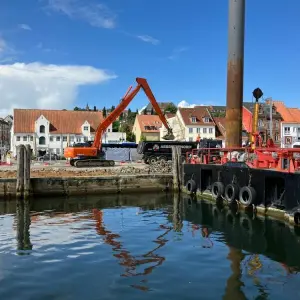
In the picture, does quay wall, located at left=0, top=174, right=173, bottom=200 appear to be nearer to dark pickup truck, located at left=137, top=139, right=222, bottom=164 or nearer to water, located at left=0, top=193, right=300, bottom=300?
water, located at left=0, top=193, right=300, bottom=300

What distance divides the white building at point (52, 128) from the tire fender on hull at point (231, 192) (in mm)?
54091

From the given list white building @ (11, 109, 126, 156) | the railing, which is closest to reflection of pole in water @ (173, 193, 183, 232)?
the railing

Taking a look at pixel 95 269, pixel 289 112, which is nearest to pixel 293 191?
pixel 95 269

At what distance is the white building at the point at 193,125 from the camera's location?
8212 centimetres

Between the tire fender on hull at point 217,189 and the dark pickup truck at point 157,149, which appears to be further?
the dark pickup truck at point 157,149

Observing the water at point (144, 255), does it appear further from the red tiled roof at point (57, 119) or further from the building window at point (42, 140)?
the red tiled roof at point (57, 119)

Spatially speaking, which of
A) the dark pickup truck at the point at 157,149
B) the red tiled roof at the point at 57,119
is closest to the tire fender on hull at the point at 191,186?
the dark pickup truck at the point at 157,149

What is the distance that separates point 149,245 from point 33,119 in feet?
222

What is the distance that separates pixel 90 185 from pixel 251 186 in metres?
11.0

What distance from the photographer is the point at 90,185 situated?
26.2 m

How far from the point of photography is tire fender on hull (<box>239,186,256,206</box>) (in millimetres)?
19031

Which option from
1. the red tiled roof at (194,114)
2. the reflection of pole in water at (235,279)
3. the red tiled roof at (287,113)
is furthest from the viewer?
the red tiled roof at (287,113)

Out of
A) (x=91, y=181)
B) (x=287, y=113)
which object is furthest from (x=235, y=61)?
(x=287, y=113)

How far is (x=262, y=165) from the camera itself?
19.9 m
